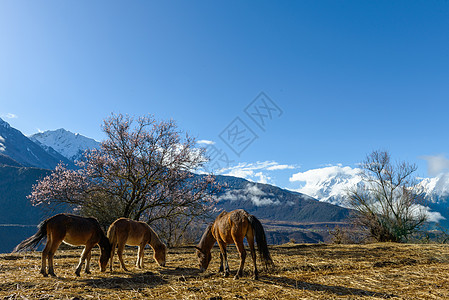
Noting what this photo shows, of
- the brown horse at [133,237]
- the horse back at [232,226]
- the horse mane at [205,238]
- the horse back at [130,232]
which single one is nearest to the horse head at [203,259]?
the horse mane at [205,238]

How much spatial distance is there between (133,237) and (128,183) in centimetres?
1196

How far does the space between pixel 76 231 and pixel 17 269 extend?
7.74ft

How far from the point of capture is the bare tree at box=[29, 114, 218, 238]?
18.6m

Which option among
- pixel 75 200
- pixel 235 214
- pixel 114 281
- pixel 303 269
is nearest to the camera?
pixel 114 281

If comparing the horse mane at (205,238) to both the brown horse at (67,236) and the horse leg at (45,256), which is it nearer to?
the brown horse at (67,236)

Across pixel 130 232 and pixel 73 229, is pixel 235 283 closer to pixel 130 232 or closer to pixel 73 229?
pixel 130 232

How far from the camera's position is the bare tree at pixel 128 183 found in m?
18.6

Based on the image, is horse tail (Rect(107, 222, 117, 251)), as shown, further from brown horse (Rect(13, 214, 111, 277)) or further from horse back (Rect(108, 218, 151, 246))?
brown horse (Rect(13, 214, 111, 277))

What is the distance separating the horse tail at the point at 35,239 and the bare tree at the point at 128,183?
11858 millimetres

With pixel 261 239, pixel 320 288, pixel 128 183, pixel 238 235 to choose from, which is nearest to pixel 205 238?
pixel 238 235

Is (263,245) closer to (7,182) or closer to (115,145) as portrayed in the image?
(115,145)

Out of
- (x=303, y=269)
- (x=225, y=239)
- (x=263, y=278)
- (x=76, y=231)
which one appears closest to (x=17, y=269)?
(x=76, y=231)

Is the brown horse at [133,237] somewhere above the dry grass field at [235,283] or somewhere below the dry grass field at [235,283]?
above

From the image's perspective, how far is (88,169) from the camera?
1933 cm
